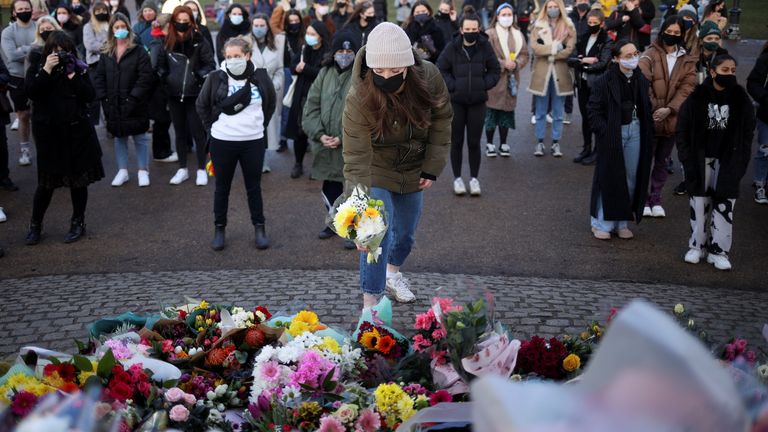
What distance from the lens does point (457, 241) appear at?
820 cm

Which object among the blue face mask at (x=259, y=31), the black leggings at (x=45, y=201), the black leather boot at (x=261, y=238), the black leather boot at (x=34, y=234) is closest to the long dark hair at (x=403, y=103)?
the black leather boot at (x=261, y=238)

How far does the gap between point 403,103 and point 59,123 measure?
13.6ft

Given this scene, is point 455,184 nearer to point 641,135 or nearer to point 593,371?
point 641,135

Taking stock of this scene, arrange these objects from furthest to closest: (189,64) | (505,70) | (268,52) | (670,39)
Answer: (505,70) < (268,52) < (189,64) < (670,39)

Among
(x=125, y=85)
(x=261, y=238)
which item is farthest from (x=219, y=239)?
(x=125, y=85)

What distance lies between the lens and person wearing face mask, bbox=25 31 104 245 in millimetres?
7938

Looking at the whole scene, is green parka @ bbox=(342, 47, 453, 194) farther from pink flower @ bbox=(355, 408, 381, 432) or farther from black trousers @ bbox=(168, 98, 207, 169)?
black trousers @ bbox=(168, 98, 207, 169)

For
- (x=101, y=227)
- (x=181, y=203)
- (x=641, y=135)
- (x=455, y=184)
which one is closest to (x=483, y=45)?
(x=455, y=184)

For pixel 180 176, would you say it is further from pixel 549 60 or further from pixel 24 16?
pixel 549 60

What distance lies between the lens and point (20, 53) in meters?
10.8

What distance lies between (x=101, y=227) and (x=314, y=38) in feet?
11.2

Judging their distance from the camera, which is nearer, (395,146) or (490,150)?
(395,146)

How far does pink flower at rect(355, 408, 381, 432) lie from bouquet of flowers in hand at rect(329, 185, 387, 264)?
170cm

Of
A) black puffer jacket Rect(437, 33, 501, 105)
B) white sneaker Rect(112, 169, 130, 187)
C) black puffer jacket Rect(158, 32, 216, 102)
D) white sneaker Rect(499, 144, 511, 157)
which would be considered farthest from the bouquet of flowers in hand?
white sneaker Rect(499, 144, 511, 157)
